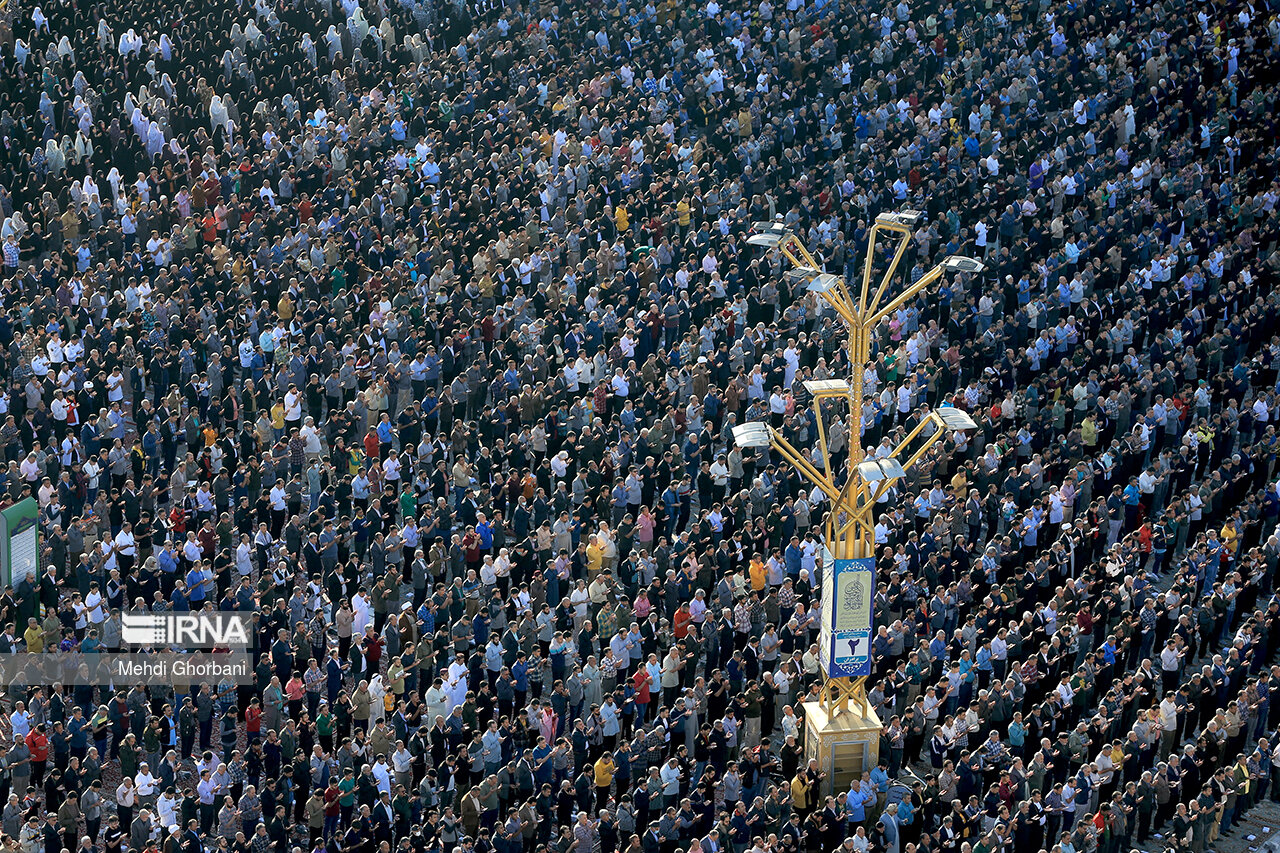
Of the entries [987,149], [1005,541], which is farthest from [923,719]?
[987,149]

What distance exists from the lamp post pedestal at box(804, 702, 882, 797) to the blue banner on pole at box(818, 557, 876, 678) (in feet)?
2.18

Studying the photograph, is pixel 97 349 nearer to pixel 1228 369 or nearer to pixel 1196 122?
pixel 1228 369

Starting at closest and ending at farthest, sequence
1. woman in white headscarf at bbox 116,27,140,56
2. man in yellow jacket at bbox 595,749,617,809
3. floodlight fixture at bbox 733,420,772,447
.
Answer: floodlight fixture at bbox 733,420,772,447, man in yellow jacket at bbox 595,749,617,809, woman in white headscarf at bbox 116,27,140,56

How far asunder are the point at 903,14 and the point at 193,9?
679 inches

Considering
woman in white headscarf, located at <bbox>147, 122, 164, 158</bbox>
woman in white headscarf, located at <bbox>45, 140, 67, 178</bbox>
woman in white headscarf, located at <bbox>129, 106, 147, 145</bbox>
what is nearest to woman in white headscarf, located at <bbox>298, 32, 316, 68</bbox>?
woman in white headscarf, located at <bbox>129, 106, 147, 145</bbox>

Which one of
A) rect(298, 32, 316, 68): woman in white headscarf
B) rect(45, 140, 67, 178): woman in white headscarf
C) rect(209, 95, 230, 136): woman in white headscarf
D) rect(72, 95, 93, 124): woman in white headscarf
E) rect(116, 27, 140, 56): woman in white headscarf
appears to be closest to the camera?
rect(45, 140, 67, 178): woman in white headscarf

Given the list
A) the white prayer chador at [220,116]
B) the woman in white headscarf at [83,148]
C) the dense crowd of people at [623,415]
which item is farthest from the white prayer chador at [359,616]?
the white prayer chador at [220,116]

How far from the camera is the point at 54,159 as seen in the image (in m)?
49.5

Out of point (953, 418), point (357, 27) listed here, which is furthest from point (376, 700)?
point (357, 27)

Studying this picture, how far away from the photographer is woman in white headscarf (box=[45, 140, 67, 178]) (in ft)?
162

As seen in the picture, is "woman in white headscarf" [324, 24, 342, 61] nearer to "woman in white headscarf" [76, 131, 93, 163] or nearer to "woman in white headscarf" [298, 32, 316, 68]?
"woman in white headscarf" [298, 32, 316, 68]

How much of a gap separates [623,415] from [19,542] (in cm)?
1066

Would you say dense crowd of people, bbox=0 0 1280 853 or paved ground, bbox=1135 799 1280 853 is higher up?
dense crowd of people, bbox=0 0 1280 853

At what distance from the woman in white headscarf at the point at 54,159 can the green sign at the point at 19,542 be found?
44.7ft
